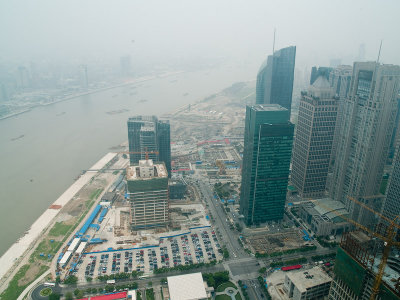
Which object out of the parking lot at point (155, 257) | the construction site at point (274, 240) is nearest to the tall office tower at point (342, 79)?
the construction site at point (274, 240)

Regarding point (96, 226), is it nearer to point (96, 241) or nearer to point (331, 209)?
point (96, 241)

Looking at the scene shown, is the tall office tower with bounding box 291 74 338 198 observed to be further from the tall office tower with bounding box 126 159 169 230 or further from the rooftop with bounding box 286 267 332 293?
the tall office tower with bounding box 126 159 169 230

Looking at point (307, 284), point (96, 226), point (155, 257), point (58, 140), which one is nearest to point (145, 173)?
point (96, 226)

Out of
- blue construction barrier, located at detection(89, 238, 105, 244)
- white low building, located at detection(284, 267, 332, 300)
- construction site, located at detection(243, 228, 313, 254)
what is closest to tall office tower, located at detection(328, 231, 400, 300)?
white low building, located at detection(284, 267, 332, 300)

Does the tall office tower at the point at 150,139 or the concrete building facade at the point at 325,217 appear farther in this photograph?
the tall office tower at the point at 150,139

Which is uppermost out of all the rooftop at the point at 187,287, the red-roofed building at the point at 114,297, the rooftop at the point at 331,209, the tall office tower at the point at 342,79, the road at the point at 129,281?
the tall office tower at the point at 342,79

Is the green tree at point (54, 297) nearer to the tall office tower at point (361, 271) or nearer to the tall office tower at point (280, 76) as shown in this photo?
the tall office tower at point (361, 271)
